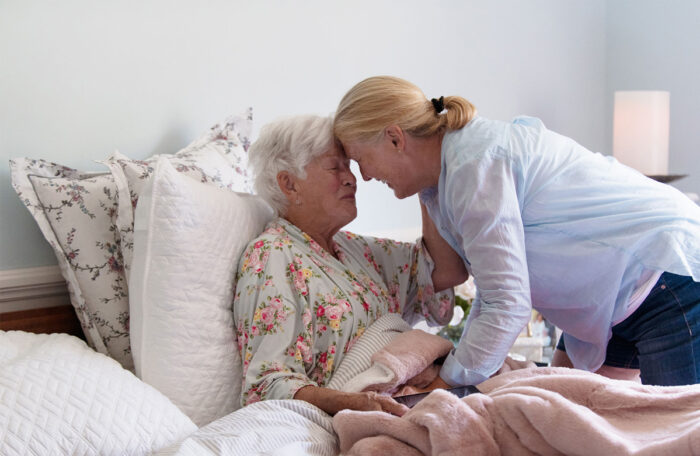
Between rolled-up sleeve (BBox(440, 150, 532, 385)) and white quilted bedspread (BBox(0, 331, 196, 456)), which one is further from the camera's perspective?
rolled-up sleeve (BBox(440, 150, 532, 385))

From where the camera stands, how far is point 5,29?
165cm

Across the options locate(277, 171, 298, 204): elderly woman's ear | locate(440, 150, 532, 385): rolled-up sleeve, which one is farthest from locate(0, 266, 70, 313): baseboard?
locate(440, 150, 532, 385): rolled-up sleeve

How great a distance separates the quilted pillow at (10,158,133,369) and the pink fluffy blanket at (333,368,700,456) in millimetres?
698

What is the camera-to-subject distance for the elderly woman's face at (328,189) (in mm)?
1805

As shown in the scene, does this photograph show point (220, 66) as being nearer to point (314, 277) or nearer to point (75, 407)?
point (314, 277)

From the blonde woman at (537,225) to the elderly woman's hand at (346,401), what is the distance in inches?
9.5

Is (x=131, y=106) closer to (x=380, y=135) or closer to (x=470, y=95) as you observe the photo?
(x=380, y=135)

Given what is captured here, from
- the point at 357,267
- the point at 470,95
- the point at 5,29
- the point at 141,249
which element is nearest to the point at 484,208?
the point at 357,267

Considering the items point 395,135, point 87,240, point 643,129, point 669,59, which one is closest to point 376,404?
point 395,135

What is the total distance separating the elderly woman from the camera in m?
1.58

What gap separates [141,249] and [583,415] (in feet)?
3.11

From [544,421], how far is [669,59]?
2960 millimetres

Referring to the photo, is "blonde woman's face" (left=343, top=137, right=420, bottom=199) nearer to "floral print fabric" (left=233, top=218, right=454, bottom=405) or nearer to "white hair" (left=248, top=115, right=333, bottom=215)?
"white hair" (left=248, top=115, right=333, bottom=215)

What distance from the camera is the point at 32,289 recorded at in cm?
170
